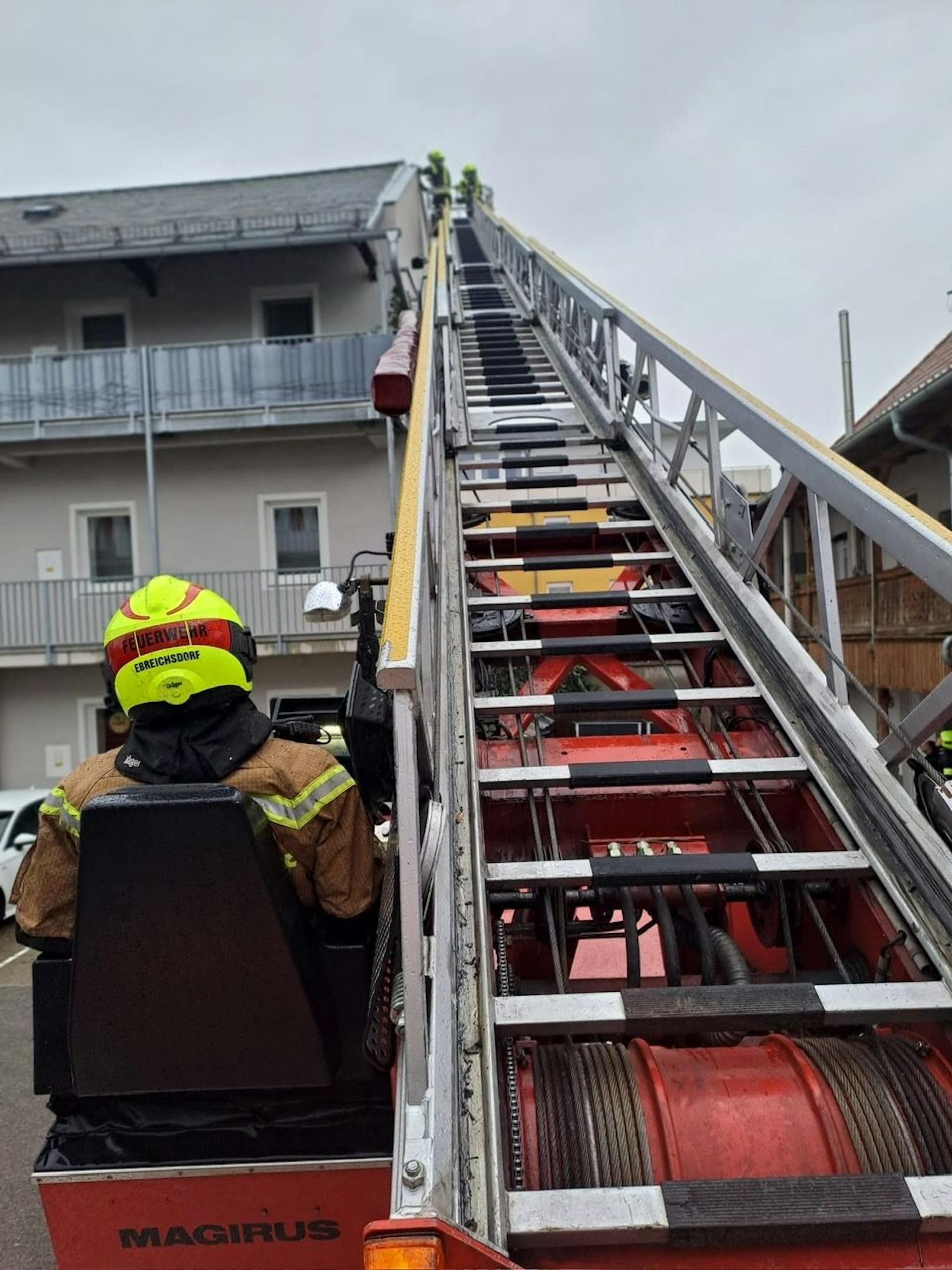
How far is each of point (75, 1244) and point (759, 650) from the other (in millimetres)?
2656

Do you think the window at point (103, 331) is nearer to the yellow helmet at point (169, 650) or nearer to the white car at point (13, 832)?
the white car at point (13, 832)

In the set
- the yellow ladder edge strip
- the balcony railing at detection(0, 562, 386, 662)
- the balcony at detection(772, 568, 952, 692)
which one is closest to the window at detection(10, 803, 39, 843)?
the balcony railing at detection(0, 562, 386, 662)

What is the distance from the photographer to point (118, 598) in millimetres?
12602

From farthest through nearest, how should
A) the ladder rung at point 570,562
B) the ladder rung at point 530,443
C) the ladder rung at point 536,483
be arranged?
the ladder rung at point 530,443 < the ladder rung at point 536,483 < the ladder rung at point 570,562

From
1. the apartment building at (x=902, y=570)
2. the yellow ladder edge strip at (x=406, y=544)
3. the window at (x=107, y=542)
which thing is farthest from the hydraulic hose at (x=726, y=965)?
the window at (x=107, y=542)

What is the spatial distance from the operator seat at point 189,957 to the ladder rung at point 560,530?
8.72 ft

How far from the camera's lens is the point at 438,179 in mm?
23312

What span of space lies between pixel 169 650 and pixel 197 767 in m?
0.28

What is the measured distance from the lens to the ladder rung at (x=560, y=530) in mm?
4293

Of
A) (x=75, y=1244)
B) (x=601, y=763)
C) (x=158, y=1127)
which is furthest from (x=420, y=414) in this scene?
(x=75, y=1244)

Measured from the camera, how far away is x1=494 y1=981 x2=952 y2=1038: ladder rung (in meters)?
1.85

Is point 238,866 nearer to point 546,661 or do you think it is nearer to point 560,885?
point 560,885

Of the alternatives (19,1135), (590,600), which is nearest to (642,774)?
(590,600)

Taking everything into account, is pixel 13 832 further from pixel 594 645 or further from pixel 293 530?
pixel 594 645
